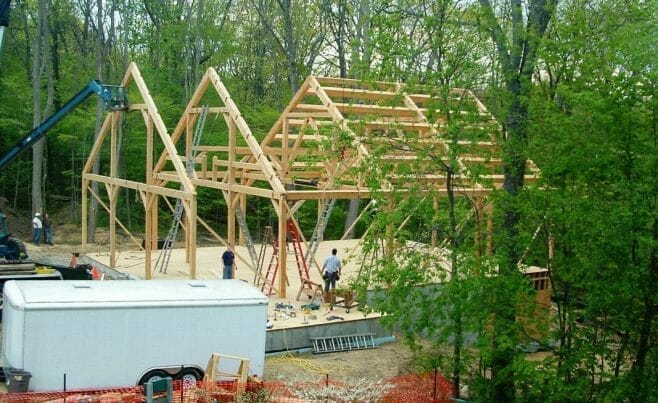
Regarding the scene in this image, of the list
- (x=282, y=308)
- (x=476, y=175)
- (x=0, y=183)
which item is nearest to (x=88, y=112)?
(x=0, y=183)

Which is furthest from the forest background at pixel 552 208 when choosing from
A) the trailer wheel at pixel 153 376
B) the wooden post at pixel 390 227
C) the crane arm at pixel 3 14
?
the crane arm at pixel 3 14

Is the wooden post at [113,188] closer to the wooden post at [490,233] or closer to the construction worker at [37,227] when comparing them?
the construction worker at [37,227]

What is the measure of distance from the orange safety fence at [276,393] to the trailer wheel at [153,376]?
0.29 m

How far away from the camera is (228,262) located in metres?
17.7

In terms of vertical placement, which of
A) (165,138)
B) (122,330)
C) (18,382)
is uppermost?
(165,138)

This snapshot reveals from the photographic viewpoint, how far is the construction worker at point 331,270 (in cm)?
1648

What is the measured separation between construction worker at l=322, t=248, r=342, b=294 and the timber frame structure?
92cm

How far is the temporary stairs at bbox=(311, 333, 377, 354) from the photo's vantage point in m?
15.0

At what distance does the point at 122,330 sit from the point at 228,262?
21.3 feet

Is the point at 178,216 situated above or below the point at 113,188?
below

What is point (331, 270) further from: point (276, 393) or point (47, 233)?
point (47, 233)

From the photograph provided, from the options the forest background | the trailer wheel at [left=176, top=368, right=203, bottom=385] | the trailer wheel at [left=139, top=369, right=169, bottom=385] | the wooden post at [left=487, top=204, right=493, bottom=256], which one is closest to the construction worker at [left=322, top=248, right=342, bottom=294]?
the forest background

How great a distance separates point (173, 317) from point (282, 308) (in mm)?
4696

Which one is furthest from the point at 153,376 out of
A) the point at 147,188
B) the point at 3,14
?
the point at 3,14
